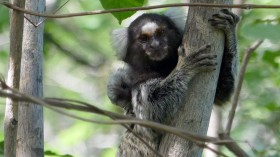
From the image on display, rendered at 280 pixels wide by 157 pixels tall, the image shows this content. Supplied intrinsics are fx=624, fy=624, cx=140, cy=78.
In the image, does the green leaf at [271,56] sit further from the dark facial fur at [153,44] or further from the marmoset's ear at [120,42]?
the marmoset's ear at [120,42]

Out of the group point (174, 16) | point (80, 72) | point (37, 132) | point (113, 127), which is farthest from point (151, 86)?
point (80, 72)

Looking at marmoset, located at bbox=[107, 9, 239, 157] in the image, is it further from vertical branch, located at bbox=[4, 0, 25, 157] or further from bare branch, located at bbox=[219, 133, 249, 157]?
bare branch, located at bbox=[219, 133, 249, 157]

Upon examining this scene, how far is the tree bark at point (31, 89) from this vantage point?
2822 mm

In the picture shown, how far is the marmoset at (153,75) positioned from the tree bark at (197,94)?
0.41m

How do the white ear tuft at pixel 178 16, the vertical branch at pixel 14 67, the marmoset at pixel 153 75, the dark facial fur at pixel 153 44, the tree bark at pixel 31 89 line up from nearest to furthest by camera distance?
the vertical branch at pixel 14 67, the tree bark at pixel 31 89, the marmoset at pixel 153 75, the dark facial fur at pixel 153 44, the white ear tuft at pixel 178 16

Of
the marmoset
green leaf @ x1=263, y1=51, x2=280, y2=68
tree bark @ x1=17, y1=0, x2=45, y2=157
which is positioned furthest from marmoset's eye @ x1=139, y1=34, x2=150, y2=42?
tree bark @ x1=17, y1=0, x2=45, y2=157

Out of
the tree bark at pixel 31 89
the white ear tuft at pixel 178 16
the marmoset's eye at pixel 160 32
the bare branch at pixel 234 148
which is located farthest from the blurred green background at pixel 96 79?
the bare branch at pixel 234 148

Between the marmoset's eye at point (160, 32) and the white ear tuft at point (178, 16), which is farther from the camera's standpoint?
the white ear tuft at point (178, 16)

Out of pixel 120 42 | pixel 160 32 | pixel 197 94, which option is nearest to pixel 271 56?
pixel 160 32

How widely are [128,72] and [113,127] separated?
175 inches

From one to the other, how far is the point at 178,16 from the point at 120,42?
589mm

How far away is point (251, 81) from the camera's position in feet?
19.2

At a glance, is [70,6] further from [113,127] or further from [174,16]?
[174,16]

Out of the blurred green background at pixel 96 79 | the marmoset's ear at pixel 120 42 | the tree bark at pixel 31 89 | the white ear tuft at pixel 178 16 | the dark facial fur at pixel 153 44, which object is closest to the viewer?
the tree bark at pixel 31 89
